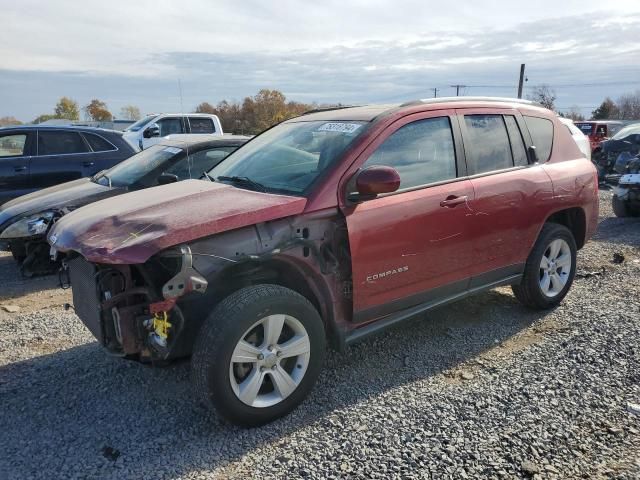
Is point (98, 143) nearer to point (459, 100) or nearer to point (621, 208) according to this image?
point (459, 100)

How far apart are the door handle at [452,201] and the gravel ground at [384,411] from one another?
→ 119cm

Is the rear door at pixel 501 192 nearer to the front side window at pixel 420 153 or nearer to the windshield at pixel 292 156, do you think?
the front side window at pixel 420 153

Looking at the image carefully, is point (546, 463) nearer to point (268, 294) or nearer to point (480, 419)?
point (480, 419)

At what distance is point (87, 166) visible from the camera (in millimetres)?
8578

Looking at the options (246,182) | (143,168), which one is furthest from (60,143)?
(246,182)

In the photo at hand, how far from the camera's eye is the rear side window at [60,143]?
28.0ft

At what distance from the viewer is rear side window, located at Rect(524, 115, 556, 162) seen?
15.7 feet

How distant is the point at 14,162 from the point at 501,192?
742 centimetres

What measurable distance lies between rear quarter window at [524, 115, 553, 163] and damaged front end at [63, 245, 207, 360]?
3.35 meters

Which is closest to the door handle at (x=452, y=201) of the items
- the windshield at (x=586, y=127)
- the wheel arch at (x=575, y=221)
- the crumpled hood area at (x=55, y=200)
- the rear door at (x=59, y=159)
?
the wheel arch at (x=575, y=221)

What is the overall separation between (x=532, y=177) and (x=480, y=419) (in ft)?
7.37

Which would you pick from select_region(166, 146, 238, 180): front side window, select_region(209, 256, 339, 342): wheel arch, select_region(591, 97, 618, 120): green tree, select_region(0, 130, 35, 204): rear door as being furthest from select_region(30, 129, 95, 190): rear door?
select_region(591, 97, 618, 120): green tree

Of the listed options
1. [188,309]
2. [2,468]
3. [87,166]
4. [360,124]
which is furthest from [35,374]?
[87,166]

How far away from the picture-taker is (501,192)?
4.26 meters
